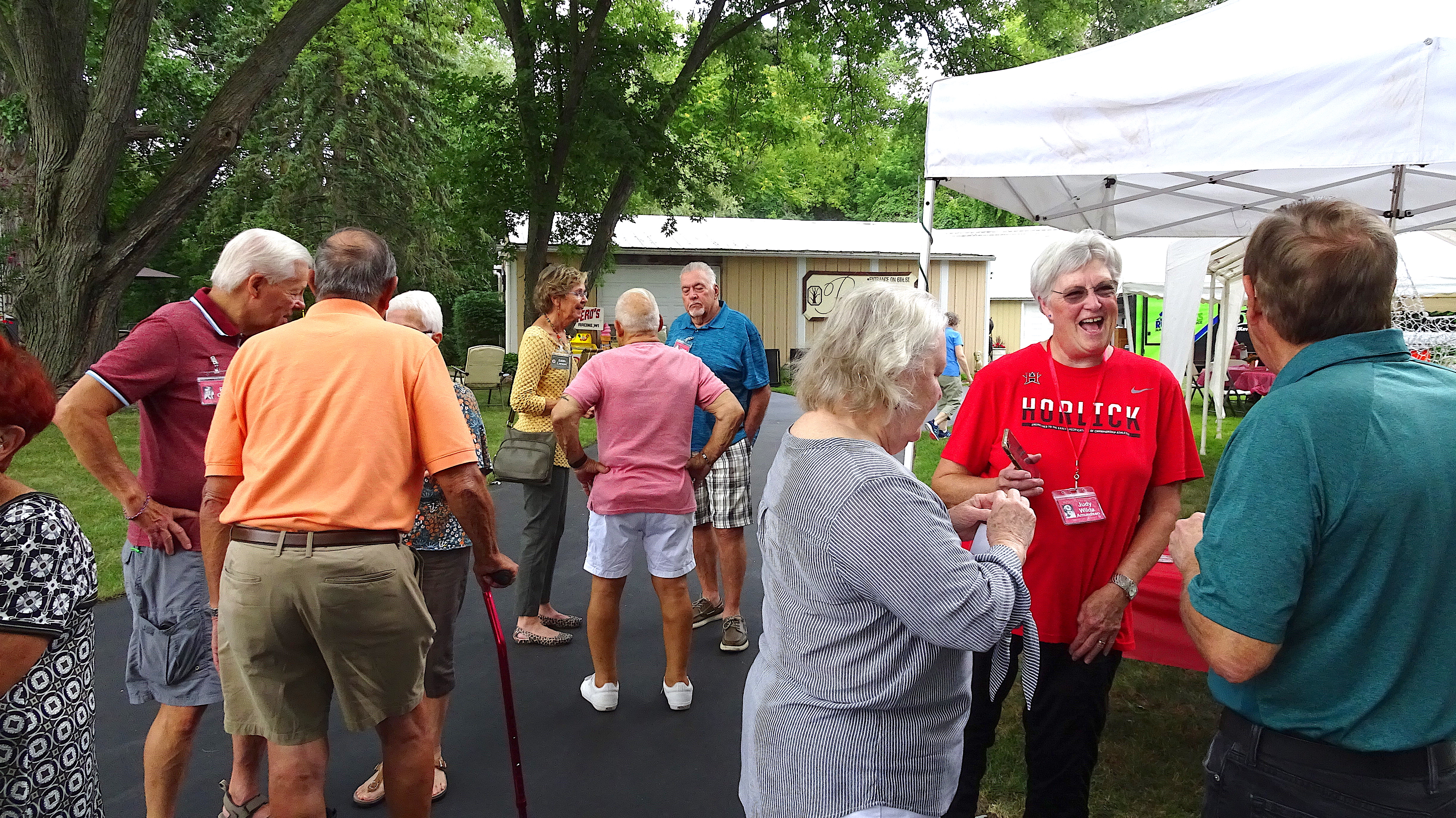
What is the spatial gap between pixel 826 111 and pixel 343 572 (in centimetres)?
1394

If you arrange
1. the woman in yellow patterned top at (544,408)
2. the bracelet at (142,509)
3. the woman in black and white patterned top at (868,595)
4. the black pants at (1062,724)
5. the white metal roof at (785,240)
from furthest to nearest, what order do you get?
the white metal roof at (785,240), the woman in yellow patterned top at (544,408), the bracelet at (142,509), the black pants at (1062,724), the woman in black and white patterned top at (868,595)

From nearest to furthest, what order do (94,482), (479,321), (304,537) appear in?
(304,537) < (94,482) < (479,321)

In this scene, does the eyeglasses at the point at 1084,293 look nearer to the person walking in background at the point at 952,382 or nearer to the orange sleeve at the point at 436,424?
the orange sleeve at the point at 436,424

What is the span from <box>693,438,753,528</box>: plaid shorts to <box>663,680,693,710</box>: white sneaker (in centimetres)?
106

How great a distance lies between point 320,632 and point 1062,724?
198 centimetres

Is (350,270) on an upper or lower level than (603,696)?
upper

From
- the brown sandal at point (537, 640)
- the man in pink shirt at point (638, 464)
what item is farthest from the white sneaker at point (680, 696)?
the brown sandal at point (537, 640)

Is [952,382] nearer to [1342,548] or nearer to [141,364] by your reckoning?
[141,364]

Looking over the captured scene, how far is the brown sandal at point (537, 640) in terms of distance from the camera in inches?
187

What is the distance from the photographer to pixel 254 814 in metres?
3.03

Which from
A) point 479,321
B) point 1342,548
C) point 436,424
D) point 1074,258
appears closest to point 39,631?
point 436,424

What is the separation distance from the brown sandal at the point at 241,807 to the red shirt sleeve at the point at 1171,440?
121 inches

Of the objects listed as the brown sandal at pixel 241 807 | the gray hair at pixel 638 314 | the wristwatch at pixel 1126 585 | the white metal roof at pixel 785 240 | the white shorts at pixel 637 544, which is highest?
the white metal roof at pixel 785 240

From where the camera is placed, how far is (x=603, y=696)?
3.98 meters
